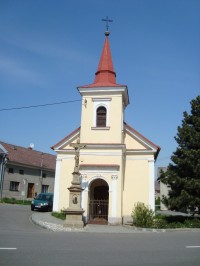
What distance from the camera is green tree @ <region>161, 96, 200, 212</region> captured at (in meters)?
19.2

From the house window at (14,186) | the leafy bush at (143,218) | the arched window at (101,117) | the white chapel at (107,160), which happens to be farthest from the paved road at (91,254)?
the house window at (14,186)

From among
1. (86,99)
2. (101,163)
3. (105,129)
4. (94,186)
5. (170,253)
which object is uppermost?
(86,99)

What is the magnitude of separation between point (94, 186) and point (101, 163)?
2.32 m

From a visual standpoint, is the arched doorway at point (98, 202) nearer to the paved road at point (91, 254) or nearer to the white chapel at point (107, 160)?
the white chapel at point (107, 160)

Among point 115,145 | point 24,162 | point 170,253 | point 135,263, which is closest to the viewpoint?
point 135,263

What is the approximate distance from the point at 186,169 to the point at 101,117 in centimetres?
694

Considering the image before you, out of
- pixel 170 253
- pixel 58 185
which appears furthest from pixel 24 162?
pixel 170 253

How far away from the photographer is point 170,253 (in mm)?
9250

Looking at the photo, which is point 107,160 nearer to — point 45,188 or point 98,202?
point 98,202

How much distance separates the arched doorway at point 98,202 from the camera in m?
21.5

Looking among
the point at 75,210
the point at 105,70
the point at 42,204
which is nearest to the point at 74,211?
the point at 75,210

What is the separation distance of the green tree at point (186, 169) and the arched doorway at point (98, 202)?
13.4 feet

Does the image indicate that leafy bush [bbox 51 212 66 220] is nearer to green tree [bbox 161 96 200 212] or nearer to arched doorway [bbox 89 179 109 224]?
arched doorway [bbox 89 179 109 224]

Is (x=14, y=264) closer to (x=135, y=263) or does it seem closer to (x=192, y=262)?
(x=135, y=263)
